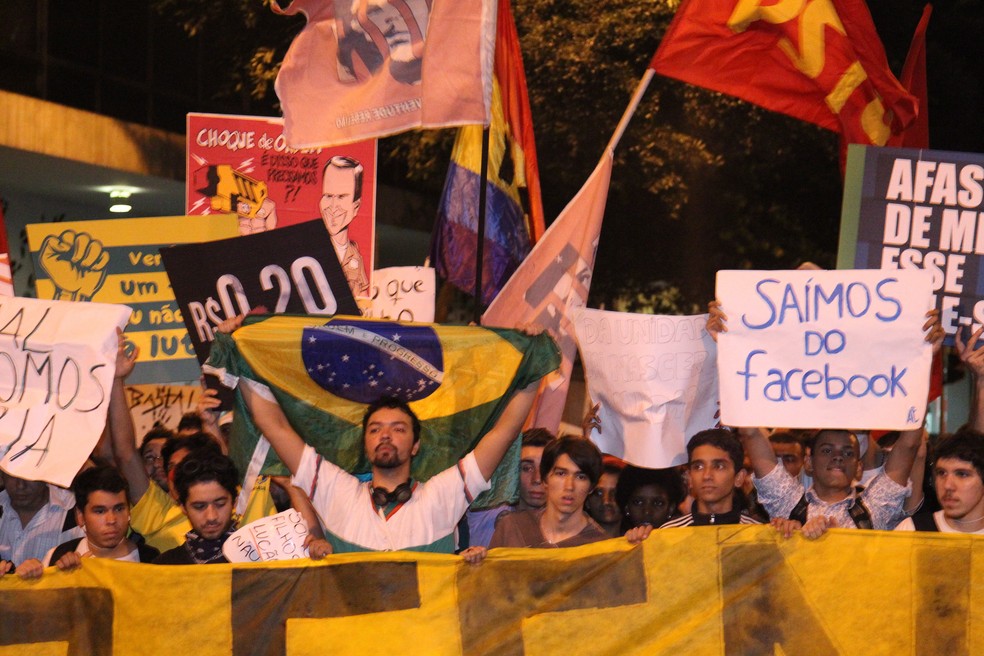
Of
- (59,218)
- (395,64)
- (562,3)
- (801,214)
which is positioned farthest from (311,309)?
(801,214)

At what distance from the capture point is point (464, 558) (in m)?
4.77

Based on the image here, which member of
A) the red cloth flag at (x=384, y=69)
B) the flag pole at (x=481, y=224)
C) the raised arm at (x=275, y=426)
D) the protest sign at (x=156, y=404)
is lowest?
the protest sign at (x=156, y=404)

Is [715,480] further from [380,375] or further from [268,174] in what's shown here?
[268,174]

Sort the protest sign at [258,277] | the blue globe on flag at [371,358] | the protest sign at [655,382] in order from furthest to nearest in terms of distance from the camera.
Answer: the protest sign at [258,277]
the protest sign at [655,382]
the blue globe on flag at [371,358]

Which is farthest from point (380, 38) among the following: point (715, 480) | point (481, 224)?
point (715, 480)

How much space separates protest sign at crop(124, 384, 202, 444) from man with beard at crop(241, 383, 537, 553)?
356 centimetres

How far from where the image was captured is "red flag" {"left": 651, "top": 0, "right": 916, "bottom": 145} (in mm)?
7051

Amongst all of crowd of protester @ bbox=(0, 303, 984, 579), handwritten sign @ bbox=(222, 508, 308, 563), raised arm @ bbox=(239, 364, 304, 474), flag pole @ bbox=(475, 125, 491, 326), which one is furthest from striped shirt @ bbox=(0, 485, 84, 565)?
flag pole @ bbox=(475, 125, 491, 326)

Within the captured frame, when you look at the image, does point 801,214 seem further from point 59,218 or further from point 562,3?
point 59,218

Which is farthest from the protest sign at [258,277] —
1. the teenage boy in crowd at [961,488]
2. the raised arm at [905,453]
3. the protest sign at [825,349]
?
the teenage boy in crowd at [961,488]

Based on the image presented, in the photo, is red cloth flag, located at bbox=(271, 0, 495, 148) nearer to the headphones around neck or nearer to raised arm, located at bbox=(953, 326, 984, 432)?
the headphones around neck

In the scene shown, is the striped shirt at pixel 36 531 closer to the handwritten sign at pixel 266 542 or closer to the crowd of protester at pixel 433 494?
the crowd of protester at pixel 433 494

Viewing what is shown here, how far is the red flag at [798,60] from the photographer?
7051 mm

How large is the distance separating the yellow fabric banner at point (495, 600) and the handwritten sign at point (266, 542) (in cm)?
22
